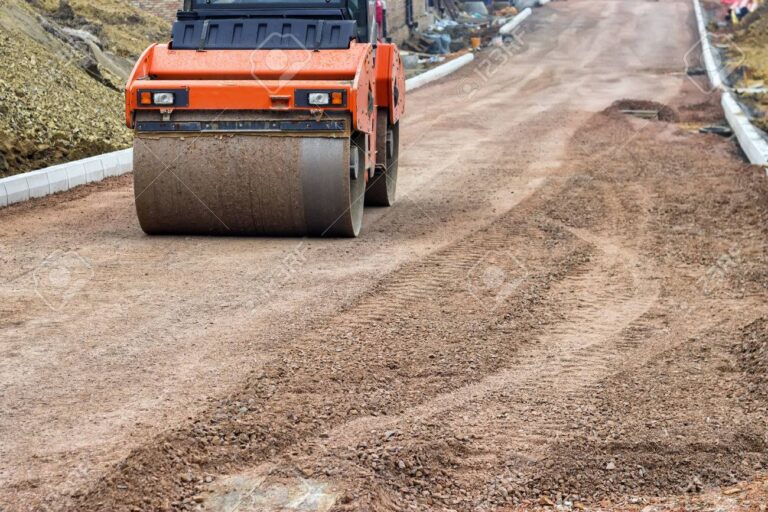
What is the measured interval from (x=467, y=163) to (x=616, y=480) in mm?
10647

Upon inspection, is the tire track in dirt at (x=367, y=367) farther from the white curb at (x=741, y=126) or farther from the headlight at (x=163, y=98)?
the white curb at (x=741, y=126)

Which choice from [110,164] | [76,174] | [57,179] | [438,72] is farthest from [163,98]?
[438,72]

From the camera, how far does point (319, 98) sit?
9062 mm

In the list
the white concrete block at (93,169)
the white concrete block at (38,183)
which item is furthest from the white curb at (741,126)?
the white concrete block at (38,183)

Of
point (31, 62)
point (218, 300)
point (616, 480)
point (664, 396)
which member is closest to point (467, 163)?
point (31, 62)

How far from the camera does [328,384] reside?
19.0ft

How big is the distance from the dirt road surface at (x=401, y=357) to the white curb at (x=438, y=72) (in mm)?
14863

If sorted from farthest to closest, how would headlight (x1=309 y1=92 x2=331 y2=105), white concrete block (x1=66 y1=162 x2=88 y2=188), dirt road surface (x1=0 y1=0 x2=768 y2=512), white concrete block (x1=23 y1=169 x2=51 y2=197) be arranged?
white concrete block (x1=66 y1=162 x2=88 y2=188) < white concrete block (x1=23 y1=169 x2=51 y2=197) < headlight (x1=309 y1=92 x2=331 y2=105) < dirt road surface (x1=0 y1=0 x2=768 y2=512)

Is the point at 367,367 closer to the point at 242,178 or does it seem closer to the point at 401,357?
the point at 401,357

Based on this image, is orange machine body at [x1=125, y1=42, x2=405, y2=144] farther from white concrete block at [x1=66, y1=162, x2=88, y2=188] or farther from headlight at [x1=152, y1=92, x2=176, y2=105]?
white concrete block at [x1=66, y1=162, x2=88, y2=188]

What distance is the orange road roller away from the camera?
911cm

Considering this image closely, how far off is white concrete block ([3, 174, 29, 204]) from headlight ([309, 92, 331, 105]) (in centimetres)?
403

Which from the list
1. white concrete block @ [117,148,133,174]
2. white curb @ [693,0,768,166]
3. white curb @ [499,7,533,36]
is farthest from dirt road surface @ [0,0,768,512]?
white curb @ [499,7,533,36]

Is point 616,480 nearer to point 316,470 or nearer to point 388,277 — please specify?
point 316,470
